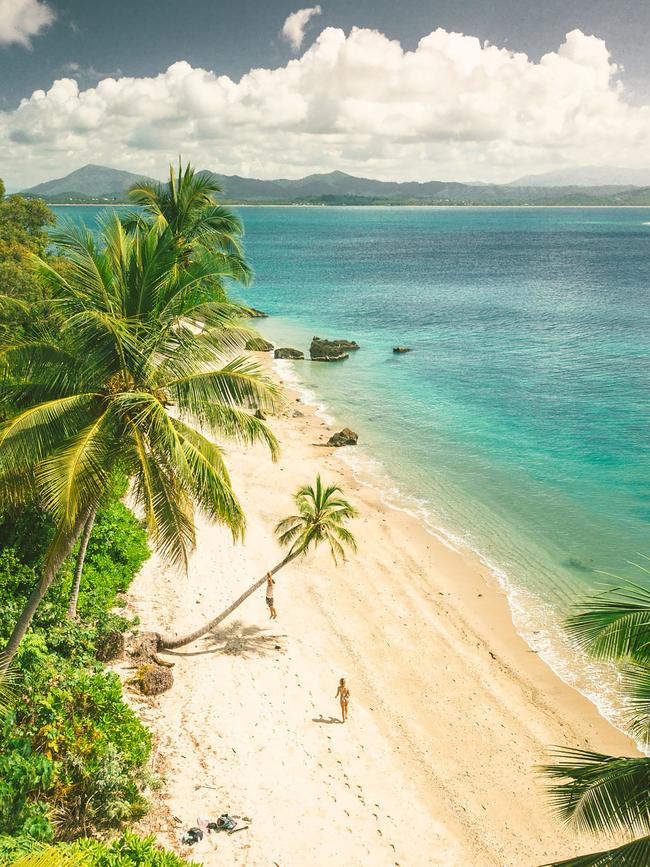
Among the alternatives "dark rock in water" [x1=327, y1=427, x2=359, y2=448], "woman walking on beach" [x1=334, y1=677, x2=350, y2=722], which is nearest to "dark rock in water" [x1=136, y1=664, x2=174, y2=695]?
"woman walking on beach" [x1=334, y1=677, x2=350, y2=722]

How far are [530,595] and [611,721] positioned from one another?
18.1 feet

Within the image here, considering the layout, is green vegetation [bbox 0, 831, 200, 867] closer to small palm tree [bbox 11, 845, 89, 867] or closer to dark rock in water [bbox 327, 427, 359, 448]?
small palm tree [bbox 11, 845, 89, 867]

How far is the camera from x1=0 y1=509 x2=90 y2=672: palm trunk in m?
9.21

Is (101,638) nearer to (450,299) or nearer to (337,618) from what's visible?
(337,618)

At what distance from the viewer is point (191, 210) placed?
22500 mm

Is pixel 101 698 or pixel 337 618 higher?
pixel 101 698

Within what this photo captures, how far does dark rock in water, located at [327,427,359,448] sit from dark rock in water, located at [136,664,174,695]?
67.1 ft

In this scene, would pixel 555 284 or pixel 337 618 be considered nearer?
pixel 337 618

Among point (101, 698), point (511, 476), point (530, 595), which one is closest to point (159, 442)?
point (101, 698)

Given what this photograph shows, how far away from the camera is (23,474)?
9.69m

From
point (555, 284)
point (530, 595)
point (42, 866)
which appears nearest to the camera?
point (42, 866)

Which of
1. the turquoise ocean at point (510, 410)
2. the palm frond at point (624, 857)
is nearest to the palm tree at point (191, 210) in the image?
the turquoise ocean at point (510, 410)

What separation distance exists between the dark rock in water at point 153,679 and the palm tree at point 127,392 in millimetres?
4100

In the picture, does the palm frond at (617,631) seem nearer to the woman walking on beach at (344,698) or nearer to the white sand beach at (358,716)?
the white sand beach at (358,716)
